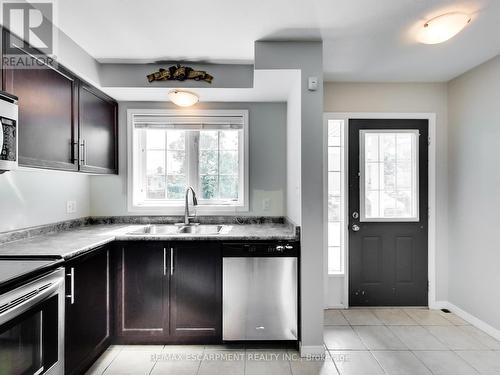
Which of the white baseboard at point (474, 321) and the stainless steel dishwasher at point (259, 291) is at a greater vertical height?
the stainless steel dishwasher at point (259, 291)

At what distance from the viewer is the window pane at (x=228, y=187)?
3.19 metres

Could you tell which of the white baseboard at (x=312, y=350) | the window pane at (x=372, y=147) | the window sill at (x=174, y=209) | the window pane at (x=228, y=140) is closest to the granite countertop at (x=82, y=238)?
the window sill at (x=174, y=209)

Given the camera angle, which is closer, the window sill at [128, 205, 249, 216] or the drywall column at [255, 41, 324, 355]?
the drywall column at [255, 41, 324, 355]

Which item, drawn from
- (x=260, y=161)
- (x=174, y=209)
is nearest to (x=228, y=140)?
(x=260, y=161)

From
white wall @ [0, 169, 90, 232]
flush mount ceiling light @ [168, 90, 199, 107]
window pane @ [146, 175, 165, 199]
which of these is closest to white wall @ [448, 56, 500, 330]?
flush mount ceiling light @ [168, 90, 199, 107]

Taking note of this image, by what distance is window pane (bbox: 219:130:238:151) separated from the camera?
10.4ft

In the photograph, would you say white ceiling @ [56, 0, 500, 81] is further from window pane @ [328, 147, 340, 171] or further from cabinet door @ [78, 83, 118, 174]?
window pane @ [328, 147, 340, 171]

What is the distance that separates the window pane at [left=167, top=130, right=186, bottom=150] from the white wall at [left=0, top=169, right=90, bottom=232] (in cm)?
92

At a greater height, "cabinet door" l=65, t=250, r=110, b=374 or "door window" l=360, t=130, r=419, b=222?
"door window" l=360, t=130, r=419, b=222

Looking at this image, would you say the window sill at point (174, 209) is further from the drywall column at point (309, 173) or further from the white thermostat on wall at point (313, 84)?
the white thermostat on wall at point (313, 84)

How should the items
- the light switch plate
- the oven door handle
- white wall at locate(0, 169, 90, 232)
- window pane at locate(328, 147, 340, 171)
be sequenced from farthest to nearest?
window pane at locate(328, 147, 340, 171)
the light switch plate
white wall at locate(0, 169, 90, 232)
the oven door handle

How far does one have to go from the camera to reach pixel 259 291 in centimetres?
233

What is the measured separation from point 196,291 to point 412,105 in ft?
9.47

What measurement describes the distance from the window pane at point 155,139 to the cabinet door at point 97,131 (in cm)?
32
